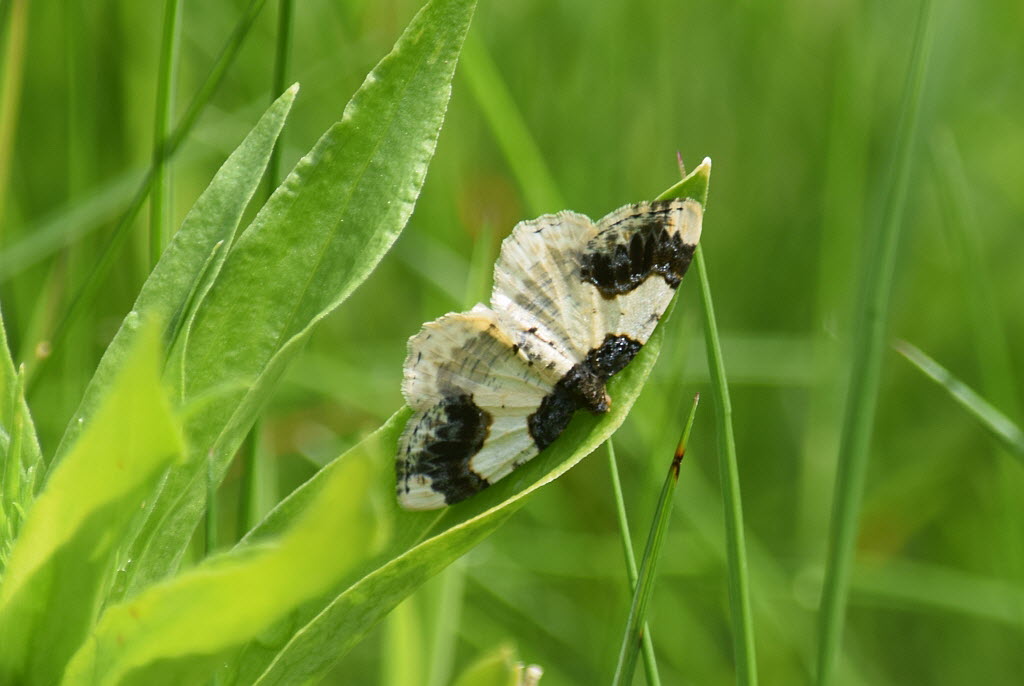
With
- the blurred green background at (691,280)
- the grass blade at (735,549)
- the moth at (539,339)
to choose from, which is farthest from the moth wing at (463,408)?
the blurred green background at (691,280)

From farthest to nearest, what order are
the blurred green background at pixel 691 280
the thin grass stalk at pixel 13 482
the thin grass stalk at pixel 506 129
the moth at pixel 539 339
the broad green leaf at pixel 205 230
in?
the blurred green background at pixel 691 280, the thin grass stalk at pixel 506 129, the moth at pixel 539 339, the broad green leaf at pixel 205 230, the thin grass stalk at pixel 13 482

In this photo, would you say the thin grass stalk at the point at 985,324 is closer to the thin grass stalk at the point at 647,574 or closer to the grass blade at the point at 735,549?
the grass blade at the point at 735,549

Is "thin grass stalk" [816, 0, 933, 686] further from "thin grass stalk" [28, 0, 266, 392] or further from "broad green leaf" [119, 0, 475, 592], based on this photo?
"thin grass stalk" [28, 0, 266, 392]

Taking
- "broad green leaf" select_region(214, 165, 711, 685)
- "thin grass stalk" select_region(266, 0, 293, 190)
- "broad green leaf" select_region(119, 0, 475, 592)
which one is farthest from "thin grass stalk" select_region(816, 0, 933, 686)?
"thin grass stalk" select_region(266, 0, 293, 190)

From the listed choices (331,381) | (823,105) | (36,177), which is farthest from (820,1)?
(36,177)

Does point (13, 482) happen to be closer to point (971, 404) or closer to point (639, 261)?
point (639, 261)

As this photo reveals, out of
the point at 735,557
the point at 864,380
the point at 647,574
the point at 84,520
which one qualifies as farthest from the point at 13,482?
the point at 864,380
